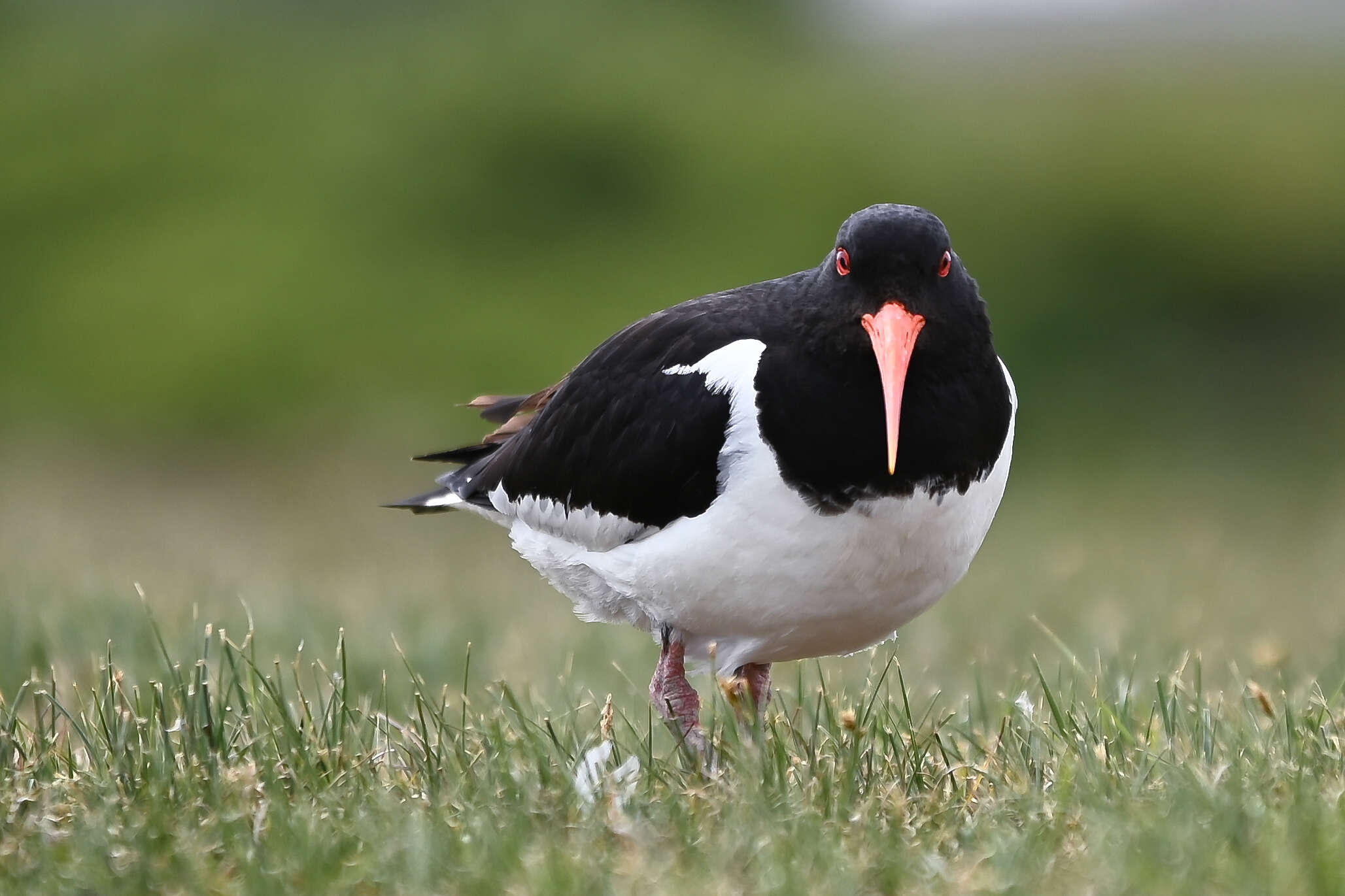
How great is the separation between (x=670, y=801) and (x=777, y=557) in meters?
0.76

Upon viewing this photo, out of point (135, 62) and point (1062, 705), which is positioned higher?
point (135, 62)

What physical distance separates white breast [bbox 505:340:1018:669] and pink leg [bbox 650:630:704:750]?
0.07m

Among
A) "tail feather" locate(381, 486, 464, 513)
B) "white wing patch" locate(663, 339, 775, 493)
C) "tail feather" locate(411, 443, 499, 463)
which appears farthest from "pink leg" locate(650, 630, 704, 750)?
"tail feather" locate(411, 443, 499, 463)

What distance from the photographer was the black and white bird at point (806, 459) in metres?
4.11

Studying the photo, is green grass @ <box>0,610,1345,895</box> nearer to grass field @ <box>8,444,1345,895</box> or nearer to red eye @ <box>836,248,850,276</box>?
grass field @ <box>8,444,1345,895</box>

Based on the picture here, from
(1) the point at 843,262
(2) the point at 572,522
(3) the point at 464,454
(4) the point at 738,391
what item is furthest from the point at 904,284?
(3) the point at 464,454

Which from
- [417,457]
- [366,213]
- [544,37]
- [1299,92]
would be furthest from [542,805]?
[1299,92]

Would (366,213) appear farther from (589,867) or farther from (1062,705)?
(589,867)

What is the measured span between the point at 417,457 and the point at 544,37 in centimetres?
1276

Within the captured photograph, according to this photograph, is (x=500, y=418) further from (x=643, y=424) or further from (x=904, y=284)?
(x=904, y=284)

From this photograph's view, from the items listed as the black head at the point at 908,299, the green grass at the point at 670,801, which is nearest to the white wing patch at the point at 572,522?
the green grass at the point at 670,801

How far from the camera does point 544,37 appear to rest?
1784cm

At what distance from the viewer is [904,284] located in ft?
13.8

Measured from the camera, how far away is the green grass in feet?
10.6
